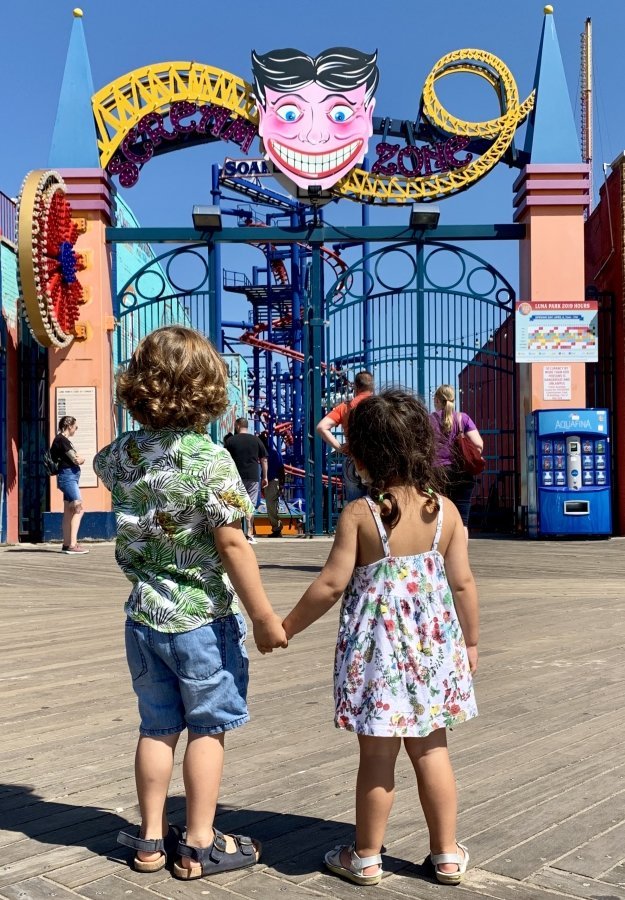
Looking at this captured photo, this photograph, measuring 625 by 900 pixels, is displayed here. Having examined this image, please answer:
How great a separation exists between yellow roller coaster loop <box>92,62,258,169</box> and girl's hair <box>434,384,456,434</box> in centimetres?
757


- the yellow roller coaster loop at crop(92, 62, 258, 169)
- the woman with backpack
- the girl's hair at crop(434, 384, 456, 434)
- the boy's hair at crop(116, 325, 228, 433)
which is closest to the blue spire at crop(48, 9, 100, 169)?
the yellow roller coaster loop at crop(92, 62, 258, 169)

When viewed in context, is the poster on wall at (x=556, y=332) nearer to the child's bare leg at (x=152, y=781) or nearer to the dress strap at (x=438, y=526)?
the dress strap at (x=438, y=526)

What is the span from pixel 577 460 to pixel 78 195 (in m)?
7.56

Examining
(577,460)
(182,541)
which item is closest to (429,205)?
(577,460)

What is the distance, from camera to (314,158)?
44.4 feet

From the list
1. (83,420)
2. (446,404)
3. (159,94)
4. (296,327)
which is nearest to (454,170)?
(159,94)

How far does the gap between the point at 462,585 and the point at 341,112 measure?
39.7 ft

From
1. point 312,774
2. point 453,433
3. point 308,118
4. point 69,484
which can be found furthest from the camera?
point 308,118

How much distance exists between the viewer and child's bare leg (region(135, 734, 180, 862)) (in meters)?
2.49

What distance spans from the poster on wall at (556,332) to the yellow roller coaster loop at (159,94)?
4.61 m

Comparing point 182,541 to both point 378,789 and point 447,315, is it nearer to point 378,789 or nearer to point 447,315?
point 378,789

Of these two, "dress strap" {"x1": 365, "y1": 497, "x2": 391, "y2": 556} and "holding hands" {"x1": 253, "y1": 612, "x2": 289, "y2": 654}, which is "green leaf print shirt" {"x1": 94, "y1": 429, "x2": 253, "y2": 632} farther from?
"dress strap" {"x1": 365, "y1": 497, "x2": 391, "y2": 556}

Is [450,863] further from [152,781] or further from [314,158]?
[314,158]

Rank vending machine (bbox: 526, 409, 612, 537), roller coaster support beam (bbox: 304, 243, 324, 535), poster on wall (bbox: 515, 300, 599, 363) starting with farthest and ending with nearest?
roller coaster support beam (bbox: 304, 243, 324, 535)
poster on wall (bbox: 515, 300, 599, 363)
vending machine (bbox: 526, 409, 612, 537)
